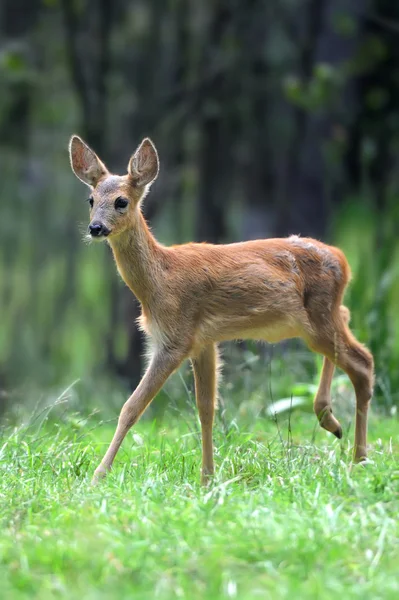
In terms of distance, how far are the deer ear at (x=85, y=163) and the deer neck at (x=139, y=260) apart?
37 cm

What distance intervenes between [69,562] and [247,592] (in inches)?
27.6

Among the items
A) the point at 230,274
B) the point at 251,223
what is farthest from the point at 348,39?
the point at 230,274

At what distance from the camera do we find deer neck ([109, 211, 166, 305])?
262 inches

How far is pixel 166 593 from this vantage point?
423 cm

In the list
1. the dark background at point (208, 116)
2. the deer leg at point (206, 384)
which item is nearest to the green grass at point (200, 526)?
the deer leg at point (206, 384)

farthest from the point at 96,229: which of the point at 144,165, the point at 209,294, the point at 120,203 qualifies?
the point at 209,294

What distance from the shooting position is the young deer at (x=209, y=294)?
21.4ft

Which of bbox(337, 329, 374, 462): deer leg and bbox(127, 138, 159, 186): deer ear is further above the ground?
bbox(127, 138, 159, 186): deer ear

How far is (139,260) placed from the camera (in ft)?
22.0

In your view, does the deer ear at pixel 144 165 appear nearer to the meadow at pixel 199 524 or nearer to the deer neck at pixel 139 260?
the deer neck at pixel 139 260

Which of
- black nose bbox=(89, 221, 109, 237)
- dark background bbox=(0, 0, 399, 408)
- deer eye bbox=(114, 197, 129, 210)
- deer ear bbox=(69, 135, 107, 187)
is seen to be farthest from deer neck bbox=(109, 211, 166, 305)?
dark background bbox=(0, 0, 399, 408)

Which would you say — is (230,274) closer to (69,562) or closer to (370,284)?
(69,562)

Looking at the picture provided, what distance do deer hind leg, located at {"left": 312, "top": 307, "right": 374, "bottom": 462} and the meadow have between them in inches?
11.4

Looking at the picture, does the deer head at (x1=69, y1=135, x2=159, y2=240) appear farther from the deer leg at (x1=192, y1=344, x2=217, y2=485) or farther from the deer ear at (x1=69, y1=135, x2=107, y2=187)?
the deer leg at (x1=192, y1=344, x2=217, y2=485)
